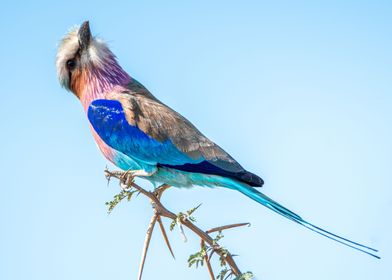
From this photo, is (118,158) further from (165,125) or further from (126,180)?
(126,180)

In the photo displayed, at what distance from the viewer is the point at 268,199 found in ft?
16.6

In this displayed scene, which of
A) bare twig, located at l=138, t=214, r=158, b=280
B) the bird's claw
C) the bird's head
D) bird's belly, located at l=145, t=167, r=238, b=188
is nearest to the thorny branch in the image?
bare twig, located at l=138, t=214, r=158, b=280

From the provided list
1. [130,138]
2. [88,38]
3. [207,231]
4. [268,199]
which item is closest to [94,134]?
[130,138]

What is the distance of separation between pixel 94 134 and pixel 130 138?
1.34 ft

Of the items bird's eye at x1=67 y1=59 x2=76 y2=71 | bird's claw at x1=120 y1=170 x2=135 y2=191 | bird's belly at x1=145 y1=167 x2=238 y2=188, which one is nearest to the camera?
bird's claw at x1=120 y1=170 x2=135 y2=191

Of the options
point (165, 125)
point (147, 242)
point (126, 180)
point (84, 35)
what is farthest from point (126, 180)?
point (84, 35)

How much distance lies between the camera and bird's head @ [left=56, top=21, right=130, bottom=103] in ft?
21.2

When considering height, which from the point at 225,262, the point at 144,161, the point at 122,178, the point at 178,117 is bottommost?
the point at 225,262

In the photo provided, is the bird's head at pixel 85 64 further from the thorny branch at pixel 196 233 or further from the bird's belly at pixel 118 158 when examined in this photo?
the thorny branch at pixel 196 233

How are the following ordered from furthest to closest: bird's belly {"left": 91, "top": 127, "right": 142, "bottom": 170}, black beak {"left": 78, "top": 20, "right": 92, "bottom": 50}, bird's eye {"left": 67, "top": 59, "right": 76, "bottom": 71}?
bird's eye {"left": 67, "top": 59, "right": 76, "bottom": 71} → black beak {"left": 78, "top": 20, "right": 92, "bottom": 50} → bird's belly {"left": 91, "top": 127, "right": 142, "bottom": 170}

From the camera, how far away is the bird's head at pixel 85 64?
6.47m

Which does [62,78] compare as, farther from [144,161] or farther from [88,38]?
[144,161]

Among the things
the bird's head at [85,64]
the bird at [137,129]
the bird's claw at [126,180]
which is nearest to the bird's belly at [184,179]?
the bird at [137,129]

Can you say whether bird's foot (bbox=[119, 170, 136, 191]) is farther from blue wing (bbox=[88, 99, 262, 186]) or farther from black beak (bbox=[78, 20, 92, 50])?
black beak (bbox=[78, 20, 92, 50])
